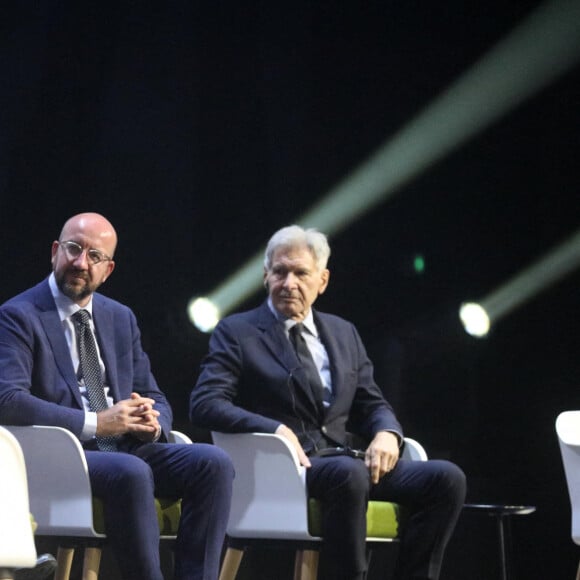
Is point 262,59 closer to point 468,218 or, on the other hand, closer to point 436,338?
point 468,218

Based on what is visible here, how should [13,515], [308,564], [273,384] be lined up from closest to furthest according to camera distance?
[13,515] → [308,564] → [273,384]

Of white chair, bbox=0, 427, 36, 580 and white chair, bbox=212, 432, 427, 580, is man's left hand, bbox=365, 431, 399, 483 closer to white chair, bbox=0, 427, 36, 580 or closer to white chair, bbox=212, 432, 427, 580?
white chair, bbox=212, 432, 427, 580

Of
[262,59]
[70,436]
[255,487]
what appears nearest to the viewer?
[70,436]

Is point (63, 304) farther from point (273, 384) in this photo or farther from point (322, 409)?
point (322, 409)

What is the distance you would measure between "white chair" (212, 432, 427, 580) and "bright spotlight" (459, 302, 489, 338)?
1.62 metres

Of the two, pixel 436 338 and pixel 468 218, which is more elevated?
pixel 468 218

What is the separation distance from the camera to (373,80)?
5.21 meters

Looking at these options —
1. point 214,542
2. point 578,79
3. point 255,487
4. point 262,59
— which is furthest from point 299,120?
point 214,542

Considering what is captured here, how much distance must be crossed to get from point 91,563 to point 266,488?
597 mm

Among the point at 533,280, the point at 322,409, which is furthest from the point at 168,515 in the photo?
the point at 533,280

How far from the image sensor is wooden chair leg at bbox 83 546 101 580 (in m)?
3.23

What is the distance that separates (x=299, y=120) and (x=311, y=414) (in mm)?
1762

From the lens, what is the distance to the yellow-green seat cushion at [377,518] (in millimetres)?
3461

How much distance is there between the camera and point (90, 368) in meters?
3.45
